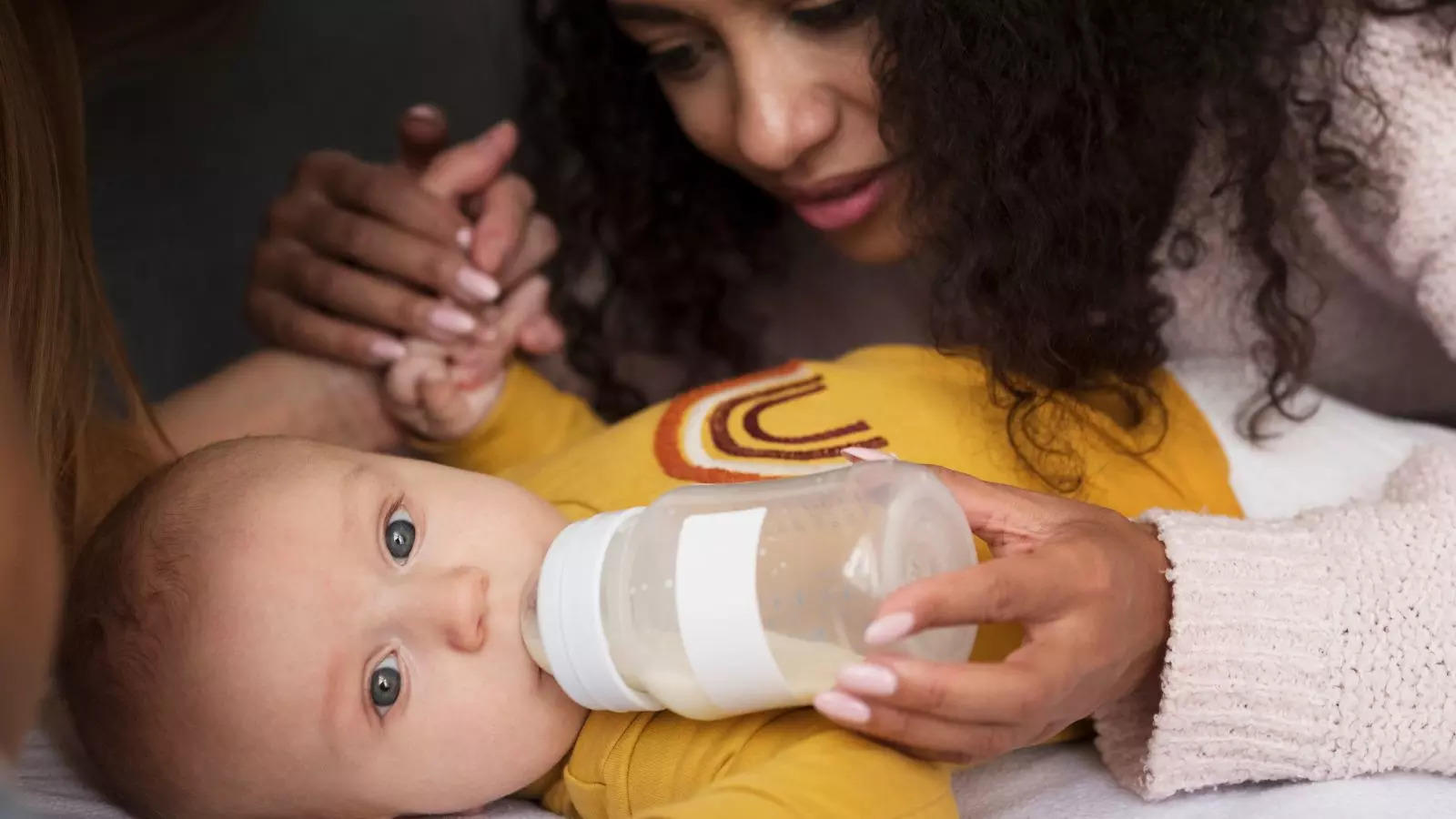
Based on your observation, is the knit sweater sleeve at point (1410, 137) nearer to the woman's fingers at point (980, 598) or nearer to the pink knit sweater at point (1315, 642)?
the pink knit sweater at point (1315, 642)

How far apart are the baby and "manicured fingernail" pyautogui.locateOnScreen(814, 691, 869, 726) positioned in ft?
0.27

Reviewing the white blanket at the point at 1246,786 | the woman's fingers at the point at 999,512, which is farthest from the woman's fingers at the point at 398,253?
the woman's fingers at the point at 999,512

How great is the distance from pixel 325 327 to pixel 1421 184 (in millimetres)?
912

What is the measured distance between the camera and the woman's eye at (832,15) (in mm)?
1105

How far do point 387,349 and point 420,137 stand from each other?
22cm

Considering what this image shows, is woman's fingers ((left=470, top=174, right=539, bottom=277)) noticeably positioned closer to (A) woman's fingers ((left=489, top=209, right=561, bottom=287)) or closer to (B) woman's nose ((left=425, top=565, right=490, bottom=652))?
(A) woman's fingers ((left=489, top=209, right=561, bottom=287))

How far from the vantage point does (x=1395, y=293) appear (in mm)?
1191

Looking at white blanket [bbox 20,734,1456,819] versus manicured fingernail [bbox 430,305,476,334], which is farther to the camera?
manicured fingernail [bbox 430,305,476,334]

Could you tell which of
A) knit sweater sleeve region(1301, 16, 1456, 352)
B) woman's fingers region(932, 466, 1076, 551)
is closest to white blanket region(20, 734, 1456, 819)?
woman's fingers region(932, 466, 1076, 551)

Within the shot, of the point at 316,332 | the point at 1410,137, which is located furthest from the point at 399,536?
the point at 1410,137

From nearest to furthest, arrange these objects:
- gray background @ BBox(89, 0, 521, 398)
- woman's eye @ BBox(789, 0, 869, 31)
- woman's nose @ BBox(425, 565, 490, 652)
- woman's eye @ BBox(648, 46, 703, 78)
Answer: woman's nose @ BBox(425, 565, 490, 652) < woman's eye @ BBox(789, 0, 869, 31) < woman's eye @ BBox(648, 46, 703, 78) < gray background @ BBox(89, 0, 521, 398)

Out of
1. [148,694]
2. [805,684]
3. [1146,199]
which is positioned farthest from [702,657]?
[1146,199]

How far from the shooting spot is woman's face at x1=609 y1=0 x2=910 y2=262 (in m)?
1.12

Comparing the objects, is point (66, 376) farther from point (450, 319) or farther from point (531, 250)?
point (531, 250)
